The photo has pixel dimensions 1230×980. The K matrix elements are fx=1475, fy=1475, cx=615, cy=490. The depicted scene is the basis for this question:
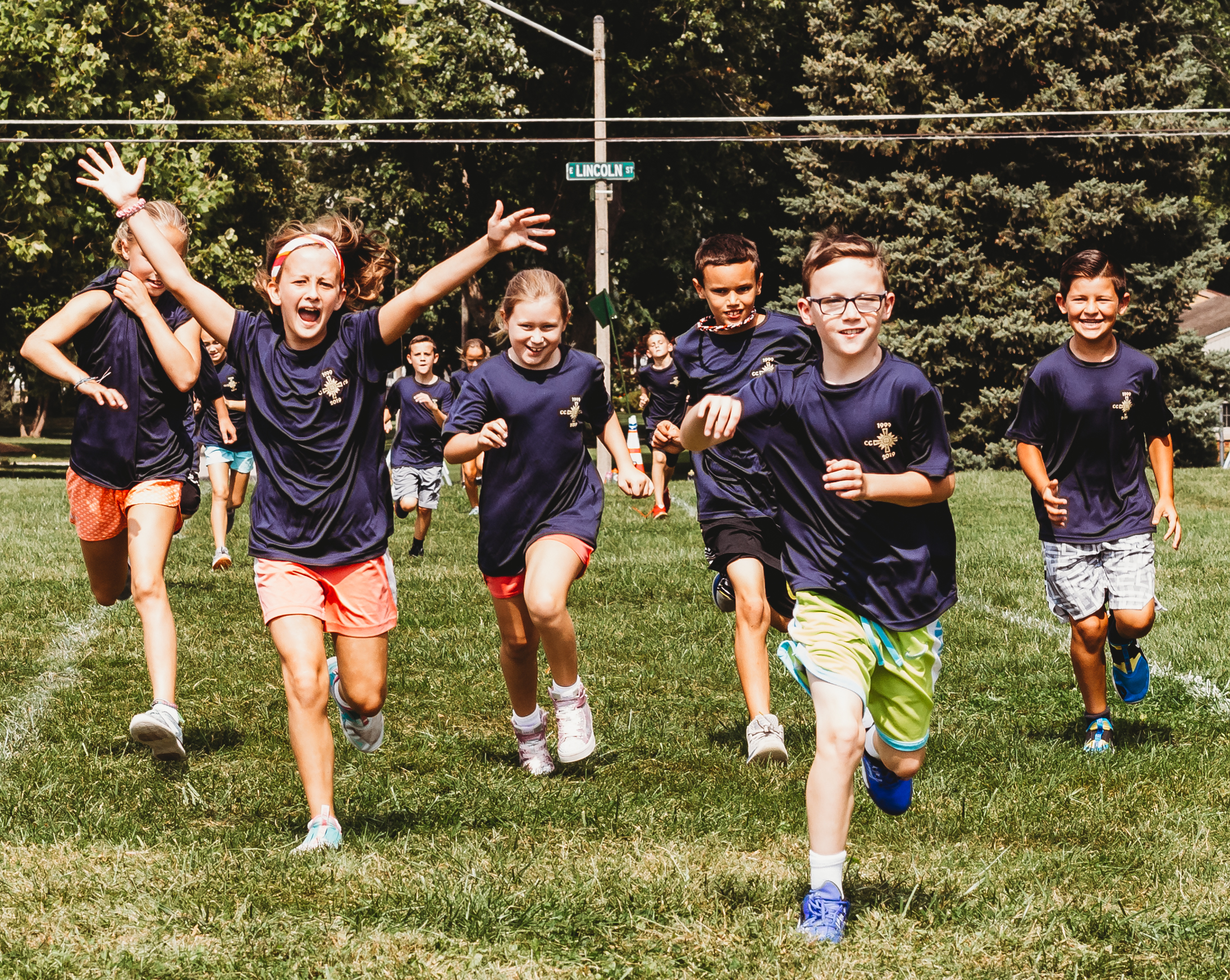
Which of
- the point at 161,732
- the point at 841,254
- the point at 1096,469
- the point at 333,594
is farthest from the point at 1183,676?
the point at 161,732

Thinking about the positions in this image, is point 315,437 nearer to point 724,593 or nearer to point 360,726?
point 360,726

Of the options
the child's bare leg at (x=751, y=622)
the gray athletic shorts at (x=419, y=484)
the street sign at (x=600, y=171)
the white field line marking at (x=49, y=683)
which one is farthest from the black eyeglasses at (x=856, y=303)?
the street sign at (x=600, y=171)

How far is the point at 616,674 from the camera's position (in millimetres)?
8211

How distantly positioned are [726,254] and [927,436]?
94.7 inches

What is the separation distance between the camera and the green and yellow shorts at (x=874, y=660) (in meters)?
4.37

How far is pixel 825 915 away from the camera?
4.10 metres

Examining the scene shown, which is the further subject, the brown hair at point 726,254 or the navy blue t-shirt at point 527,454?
the brown hair at point 726,254

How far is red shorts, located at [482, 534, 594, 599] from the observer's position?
611cm

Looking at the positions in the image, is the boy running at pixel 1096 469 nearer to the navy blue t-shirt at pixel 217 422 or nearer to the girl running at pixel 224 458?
the girl running at pixel 224 458

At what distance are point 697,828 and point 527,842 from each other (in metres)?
0.61

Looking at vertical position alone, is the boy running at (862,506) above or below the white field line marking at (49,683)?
above

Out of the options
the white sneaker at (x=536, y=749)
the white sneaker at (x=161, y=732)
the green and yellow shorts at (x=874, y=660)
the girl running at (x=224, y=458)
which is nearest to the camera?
the green and yellow shorts at (x=874, y=660)

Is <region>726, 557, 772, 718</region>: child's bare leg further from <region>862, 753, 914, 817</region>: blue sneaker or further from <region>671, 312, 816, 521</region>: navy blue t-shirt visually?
<region>862, 753, 914, 817</region>: blue sneaker

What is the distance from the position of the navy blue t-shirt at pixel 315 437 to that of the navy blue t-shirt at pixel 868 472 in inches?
58.6
